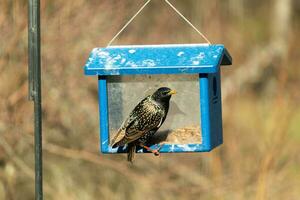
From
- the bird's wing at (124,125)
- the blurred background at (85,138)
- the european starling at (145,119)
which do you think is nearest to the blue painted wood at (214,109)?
the european starling at (145,119)

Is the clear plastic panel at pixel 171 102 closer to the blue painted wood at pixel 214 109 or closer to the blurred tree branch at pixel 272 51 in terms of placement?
the blue painted wood at pixel 214 109

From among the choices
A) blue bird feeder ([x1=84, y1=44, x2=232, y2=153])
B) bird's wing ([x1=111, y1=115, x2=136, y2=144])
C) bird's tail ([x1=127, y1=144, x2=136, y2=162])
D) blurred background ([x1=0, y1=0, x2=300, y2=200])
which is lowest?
blurred background ([x1=0, y1=0, x2=300, y2=200])

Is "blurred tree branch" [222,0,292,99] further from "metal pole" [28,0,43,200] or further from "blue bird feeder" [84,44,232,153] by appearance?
"metal pole" [28,0,43,200]

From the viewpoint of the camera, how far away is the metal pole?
485cm

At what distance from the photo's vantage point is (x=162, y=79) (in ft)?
17.5

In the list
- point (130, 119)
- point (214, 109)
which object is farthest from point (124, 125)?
point (214, 109)

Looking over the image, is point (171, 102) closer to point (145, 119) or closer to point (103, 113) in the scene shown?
point (145, 119)

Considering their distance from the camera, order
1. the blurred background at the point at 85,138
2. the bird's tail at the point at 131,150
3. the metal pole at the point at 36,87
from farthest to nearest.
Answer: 1. the blurred background at the point at 85,138
2. the bird's tail at the point at 131,150
3. the metal pole at the point at 36,87

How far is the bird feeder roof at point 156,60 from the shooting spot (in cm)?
515

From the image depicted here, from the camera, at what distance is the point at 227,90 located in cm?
967

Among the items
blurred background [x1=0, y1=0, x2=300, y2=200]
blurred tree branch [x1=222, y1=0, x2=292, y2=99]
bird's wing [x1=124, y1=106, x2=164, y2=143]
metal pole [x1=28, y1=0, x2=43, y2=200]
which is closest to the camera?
metal pole [x1=28, y1=0, x2=43, y2=200]

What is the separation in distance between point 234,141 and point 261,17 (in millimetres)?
5349

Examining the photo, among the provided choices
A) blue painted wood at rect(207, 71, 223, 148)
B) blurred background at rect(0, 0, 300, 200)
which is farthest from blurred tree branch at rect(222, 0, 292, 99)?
blue painted wood at rect(207, 71, 223, 148)

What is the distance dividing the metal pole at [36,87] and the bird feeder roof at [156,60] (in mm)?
381
